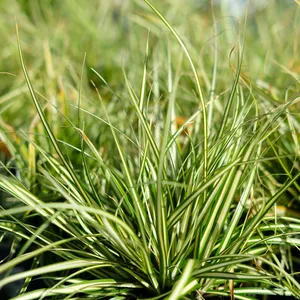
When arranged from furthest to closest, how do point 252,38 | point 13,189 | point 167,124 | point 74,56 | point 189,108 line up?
1. point 252,38
2. point 74,56
3. point 189,108
4. point 13,189
5. point 167,124

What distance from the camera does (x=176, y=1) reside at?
1.87 metres

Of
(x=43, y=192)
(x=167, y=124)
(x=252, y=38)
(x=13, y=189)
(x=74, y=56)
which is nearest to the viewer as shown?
(x=167, y=124)

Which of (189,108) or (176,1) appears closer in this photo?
(189,108)

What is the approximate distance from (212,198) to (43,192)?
435 millimetres

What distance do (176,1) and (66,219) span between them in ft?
4.58

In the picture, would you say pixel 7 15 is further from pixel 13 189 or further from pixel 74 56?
pixel 13 189

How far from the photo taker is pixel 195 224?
0.66 m

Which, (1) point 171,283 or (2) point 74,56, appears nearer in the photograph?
(1) point 171,283

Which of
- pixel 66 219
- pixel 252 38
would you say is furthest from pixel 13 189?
pixel 252 38

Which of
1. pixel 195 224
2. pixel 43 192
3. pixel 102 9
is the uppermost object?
pixel 102 9

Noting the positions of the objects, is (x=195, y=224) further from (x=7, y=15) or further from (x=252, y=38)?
(x=7, y=15)

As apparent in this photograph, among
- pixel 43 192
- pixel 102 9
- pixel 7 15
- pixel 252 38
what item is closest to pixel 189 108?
pixel 43 192

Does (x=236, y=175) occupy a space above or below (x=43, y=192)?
above

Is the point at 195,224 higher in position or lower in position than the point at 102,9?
lower
